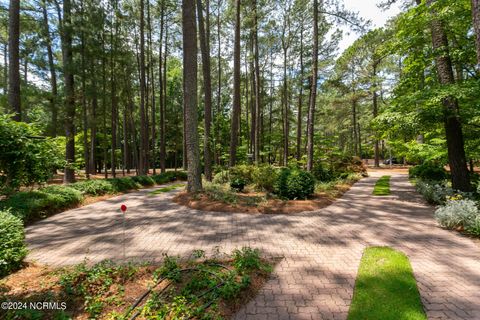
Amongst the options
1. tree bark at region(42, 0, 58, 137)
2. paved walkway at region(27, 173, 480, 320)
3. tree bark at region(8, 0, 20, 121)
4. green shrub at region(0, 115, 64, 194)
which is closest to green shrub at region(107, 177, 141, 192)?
paved walkway at region(27, 173, 480, 320)

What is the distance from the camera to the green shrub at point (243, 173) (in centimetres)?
1249

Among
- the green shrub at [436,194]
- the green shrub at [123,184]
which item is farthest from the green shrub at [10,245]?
the green shrub at [436,194]

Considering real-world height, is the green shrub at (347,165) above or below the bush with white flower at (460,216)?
above

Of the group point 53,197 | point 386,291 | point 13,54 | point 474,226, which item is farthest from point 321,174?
point 13,54

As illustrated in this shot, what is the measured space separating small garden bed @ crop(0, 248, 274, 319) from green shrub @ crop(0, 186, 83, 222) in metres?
4.35

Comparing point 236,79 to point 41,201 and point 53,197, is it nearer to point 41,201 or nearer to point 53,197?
point 53,197

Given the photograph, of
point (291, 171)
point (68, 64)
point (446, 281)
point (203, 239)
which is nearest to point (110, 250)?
point (203, 239)

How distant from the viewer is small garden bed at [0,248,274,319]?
2822mm

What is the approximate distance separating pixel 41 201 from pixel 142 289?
699 cm

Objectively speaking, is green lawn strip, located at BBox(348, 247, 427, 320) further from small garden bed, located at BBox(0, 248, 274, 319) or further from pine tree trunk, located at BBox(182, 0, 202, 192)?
pine tree trunk, located at BBox(182, 0, 202, 192)

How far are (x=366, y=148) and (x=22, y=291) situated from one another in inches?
1960

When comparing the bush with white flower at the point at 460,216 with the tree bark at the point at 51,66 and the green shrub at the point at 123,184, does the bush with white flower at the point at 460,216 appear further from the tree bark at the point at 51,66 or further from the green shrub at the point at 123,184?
the tree bark at the point at 51,66

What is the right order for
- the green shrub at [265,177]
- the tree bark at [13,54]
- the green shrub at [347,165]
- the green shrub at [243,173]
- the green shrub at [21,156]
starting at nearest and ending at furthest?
the green shrub at [21,156] → the tree bark at [13,54] → the green shrub at [265,177] → the green shrub at [243,173] → the green shrub at [347,165]

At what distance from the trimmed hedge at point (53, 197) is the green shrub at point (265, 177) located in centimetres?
749
